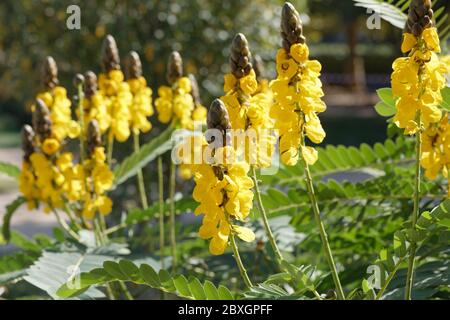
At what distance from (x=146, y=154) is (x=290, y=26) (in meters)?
1.18

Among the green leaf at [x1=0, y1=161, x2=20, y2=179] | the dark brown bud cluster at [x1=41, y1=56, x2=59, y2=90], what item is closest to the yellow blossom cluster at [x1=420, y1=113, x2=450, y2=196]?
the dark brown bud cluster at [x1=41, y1=56, x2=59, y2=90]

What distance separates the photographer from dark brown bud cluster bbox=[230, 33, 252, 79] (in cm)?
186

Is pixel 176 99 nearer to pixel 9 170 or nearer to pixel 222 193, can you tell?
pixel 9 170

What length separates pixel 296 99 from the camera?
181cm

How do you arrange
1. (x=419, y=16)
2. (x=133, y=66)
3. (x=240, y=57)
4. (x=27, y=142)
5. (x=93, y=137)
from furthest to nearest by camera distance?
1. (x=133, y=66)
2. (x=27, y=142)
3. (x=93, y=137)
4. (x=240, y=57)
5. (x=419, y=16)

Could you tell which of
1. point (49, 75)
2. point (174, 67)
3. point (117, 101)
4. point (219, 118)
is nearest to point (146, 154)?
point (117, 101)

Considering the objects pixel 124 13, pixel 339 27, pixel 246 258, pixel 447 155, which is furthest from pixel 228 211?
pixel 339 27

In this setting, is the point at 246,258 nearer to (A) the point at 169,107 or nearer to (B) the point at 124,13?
(A) the point at 169,107

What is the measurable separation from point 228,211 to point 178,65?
3.66ft

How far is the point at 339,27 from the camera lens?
60.1ft

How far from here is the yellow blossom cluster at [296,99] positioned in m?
1.82

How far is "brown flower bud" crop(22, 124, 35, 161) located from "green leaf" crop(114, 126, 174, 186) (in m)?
0.34

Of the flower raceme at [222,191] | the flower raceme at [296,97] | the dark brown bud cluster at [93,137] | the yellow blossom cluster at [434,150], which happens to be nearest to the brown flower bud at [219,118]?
the flower raceme at [222,191]

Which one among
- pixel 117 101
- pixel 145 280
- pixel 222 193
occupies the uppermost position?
pixel 117 101
